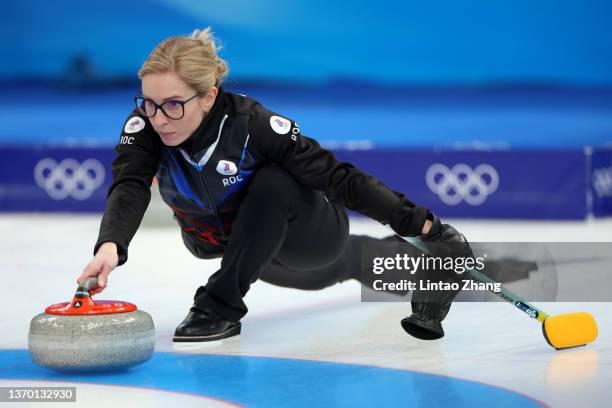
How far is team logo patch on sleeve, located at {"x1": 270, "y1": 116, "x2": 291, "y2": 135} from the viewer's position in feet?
10.9

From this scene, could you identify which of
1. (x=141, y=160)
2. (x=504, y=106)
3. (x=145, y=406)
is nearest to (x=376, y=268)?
(x=141, y=160)

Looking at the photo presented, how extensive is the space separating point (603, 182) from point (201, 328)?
506 centimetres

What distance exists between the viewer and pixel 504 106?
1034 cm

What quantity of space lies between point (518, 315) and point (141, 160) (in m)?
1.50

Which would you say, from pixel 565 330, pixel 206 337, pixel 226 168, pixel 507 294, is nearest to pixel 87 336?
pixel 206 337

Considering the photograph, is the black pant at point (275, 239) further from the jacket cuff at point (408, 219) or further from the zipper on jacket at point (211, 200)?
the jacket cuff at point (408, 219)

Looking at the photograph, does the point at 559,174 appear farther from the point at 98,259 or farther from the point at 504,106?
the point at 98,259

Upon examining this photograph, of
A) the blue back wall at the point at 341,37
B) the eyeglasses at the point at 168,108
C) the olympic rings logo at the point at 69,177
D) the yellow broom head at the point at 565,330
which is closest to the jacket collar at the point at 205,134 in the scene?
the eyeglasses at the point at 168,108

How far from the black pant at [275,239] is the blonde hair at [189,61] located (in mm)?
350

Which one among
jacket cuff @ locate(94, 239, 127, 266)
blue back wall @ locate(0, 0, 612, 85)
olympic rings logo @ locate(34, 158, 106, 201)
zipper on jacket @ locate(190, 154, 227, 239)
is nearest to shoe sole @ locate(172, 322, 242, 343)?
zipper on jacket @ locate(190, 154, 227, 239)

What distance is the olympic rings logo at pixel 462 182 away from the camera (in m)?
7.71

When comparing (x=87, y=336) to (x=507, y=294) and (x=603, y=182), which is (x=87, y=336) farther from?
(x=603, y=182)

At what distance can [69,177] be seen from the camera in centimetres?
840

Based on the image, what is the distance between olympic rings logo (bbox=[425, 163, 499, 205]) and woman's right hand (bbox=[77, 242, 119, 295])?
502 centimetres
